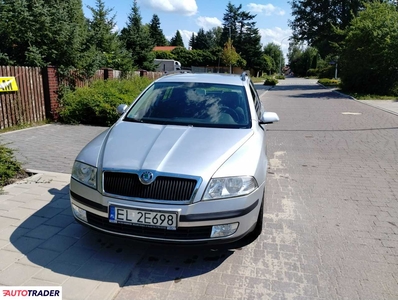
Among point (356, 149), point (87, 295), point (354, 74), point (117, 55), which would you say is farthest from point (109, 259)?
point (354, 74)

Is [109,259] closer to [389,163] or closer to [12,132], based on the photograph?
[389,163]

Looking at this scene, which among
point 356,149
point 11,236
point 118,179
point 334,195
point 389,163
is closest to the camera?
point 118,179

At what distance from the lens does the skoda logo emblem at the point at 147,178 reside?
9.08ft

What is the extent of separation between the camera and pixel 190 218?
8.95ft

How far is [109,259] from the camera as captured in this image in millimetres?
3170

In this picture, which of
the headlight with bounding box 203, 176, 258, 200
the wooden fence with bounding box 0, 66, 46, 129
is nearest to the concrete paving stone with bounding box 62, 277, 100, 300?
the headlight with bounding box 203, 176, 258, 200

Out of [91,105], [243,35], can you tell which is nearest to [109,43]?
[91,105]

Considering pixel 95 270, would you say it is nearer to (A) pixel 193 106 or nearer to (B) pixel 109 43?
(A) pixel 193 106

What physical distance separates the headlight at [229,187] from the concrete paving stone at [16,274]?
1.68 meters

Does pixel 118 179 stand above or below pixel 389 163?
above

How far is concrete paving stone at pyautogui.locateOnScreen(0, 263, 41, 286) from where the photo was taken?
2.76 metres

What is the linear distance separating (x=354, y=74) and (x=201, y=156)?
83.4ft

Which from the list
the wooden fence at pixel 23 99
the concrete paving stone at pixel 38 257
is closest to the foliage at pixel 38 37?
the wooden fence at pixel 23 99

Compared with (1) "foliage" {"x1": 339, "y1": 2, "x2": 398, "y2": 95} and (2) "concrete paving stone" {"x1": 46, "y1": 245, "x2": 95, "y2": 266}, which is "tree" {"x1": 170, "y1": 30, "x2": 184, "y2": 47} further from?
(2) "concrete paving stone" {"x1": 46, "y1": 245, "x2": 95, "y2": 266}
